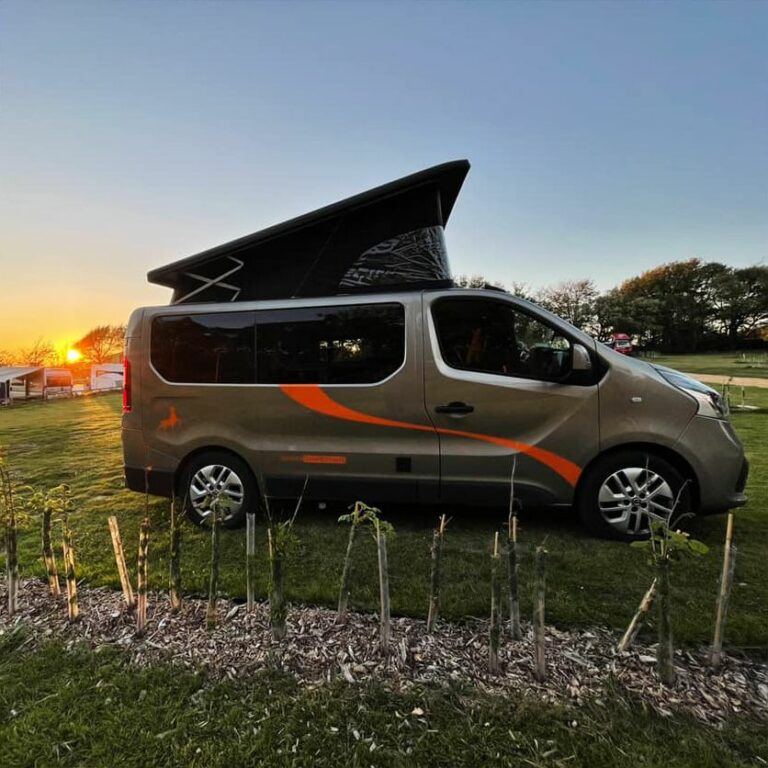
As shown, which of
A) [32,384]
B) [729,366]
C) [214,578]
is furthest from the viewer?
[729,366]

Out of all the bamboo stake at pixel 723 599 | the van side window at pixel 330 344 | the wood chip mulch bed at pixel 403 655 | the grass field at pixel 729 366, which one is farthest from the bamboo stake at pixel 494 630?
the grass field at pixel 729 366

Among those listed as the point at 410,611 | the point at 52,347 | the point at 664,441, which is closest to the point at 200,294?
the point at 410,611

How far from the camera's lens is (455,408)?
346cm

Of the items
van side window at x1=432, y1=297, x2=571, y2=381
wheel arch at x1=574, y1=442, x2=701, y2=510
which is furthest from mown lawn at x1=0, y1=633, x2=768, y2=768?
van side window at x1=432, y1=297, x2=571, y2=381

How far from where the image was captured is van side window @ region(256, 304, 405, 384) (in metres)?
3.57

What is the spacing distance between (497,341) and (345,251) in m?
1.52

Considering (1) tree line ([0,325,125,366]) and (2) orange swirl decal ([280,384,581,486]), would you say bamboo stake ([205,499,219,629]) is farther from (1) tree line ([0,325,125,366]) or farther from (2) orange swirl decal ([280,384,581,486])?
(1) tree line ([0,325,125,366])

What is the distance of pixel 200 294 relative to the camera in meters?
4.07

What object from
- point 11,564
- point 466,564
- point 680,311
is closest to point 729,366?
point 680,311

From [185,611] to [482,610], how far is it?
162cm

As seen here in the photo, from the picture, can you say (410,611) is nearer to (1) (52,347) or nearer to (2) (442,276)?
(2) (442,276)

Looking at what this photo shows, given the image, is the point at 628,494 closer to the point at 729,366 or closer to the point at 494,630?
the point at 494,630

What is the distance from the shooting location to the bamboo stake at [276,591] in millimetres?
2061

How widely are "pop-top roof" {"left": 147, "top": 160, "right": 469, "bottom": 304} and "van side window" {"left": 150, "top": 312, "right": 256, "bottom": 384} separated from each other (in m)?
0.30
